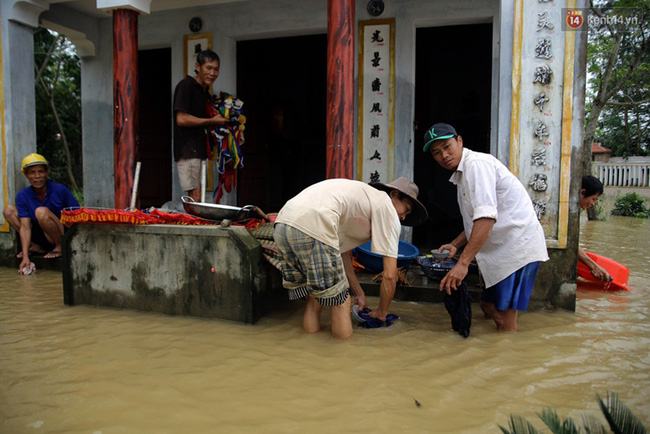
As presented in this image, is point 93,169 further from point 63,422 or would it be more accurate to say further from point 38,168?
point 63,422

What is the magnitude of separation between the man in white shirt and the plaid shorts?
75 cm

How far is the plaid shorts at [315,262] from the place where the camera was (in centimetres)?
330

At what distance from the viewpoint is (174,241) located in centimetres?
404

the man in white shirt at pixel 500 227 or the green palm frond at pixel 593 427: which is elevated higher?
the man in white shirt at pixel 500 227

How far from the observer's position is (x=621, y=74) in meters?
13.9

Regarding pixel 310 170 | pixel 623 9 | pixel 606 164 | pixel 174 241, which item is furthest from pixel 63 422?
pixel 606 164

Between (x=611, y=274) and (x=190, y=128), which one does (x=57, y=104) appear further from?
(x=611, y=274)

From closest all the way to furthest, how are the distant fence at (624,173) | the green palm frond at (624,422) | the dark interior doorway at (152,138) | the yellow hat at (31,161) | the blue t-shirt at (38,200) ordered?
the green palm frond at (624,422)
the yellow hat at (31,161)
the blue t-shirt at (38,200)
the dark interior doorway at (152,138)
the distant fence at (624,173)

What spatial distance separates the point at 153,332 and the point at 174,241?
78 cm

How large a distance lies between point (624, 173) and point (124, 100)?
1945 centimetres

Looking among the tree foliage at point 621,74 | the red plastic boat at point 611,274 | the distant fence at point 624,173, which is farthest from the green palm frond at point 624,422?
the distant fence at point 624,173

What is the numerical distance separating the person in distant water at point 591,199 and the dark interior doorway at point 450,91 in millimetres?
3346

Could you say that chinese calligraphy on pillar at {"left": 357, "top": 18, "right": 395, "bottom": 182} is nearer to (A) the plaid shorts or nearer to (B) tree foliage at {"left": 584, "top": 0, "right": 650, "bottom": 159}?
(A) the plaid shorts

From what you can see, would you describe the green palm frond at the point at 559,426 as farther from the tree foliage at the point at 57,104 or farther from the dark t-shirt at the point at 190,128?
the tree foliage at the point at 57,104
